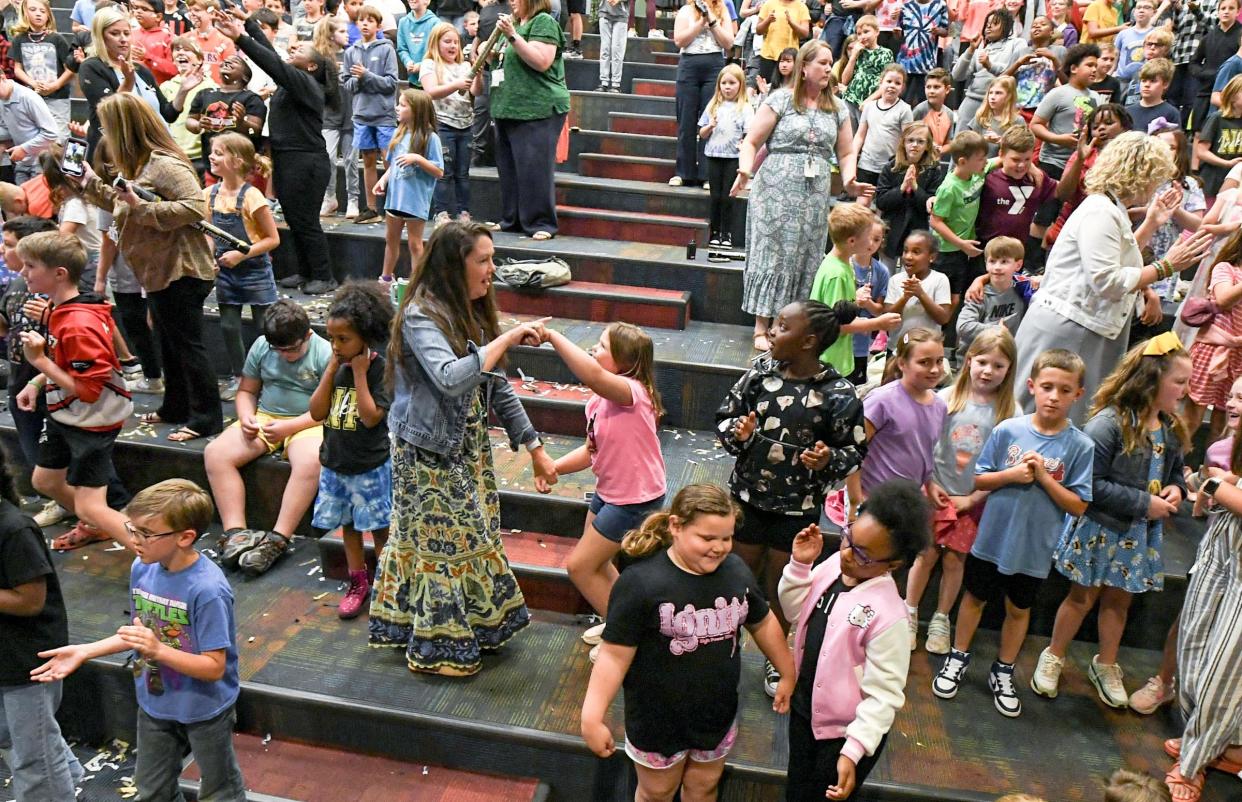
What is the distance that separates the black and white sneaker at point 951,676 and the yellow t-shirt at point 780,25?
5.61 metres

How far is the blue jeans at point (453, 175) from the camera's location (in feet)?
22.4

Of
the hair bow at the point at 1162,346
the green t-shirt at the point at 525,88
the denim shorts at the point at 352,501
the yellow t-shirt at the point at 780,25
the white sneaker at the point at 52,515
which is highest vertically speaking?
the yellow t-shirt at the point at 780,25

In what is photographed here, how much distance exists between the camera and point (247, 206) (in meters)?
4.95

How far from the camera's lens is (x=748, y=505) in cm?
326

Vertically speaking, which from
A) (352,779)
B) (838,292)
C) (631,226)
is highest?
(838,292)

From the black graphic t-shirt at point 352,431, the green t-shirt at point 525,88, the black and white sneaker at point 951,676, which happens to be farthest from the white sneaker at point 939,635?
the green t-shirt at point 525,88

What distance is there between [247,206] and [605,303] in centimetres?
227

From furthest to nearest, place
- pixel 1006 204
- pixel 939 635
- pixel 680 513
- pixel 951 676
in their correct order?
pixel 1006 204 → pixel 939 635 → pixel 951 676 → pixel 680 513

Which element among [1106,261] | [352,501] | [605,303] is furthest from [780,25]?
[352,501]

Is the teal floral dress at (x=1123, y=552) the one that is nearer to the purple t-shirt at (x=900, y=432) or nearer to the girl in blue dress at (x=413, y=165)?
the purple t-shirt at (x=900, y=432)

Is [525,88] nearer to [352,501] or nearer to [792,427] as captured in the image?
[352,501]

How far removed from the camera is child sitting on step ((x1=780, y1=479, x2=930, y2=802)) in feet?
7.91

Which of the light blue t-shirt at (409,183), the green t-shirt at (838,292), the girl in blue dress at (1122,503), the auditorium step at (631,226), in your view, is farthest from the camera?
the auditorium step at (631,226)

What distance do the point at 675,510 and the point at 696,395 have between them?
8.95 ft
